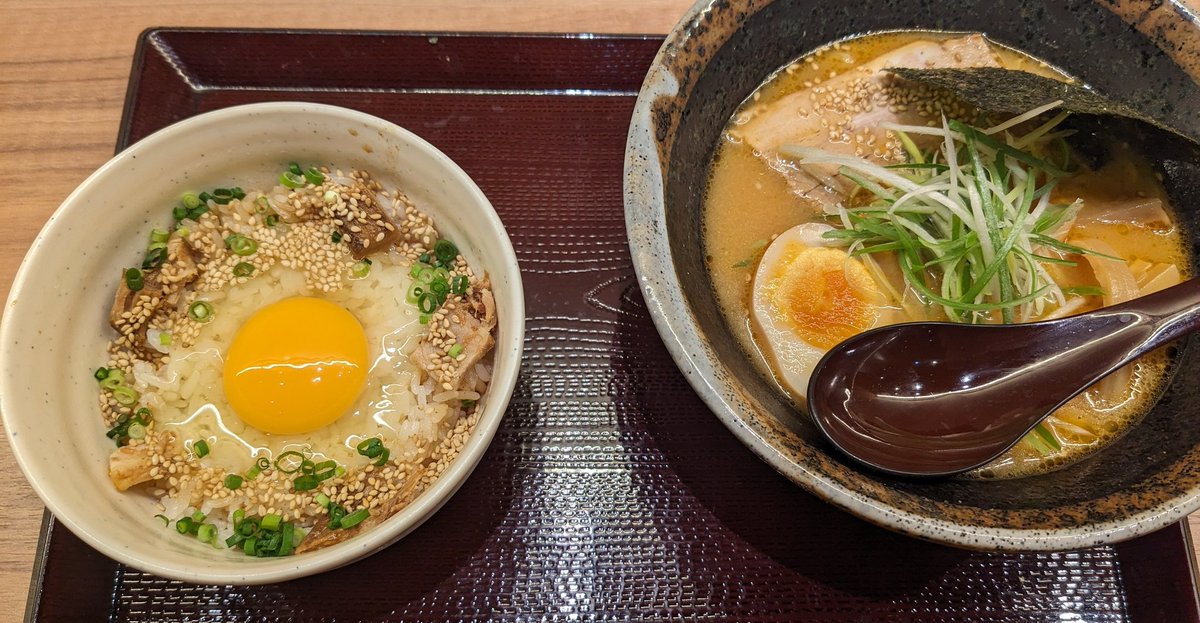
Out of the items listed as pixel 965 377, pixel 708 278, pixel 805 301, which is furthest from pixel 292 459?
pixel 965 377

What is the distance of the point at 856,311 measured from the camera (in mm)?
1374

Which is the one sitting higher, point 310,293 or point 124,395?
point 310,293

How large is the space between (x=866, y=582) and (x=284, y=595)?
117 cm

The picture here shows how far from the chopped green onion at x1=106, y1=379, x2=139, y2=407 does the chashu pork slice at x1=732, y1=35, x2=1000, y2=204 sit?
142cm

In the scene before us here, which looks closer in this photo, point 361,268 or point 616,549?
point 616,549

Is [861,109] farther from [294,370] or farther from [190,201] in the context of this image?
[190,201]

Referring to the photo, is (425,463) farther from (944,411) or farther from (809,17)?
(809,17)

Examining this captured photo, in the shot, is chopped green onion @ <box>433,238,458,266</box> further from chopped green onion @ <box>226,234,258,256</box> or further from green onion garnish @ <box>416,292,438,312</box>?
chopped green onion @ <box>226,234,258,256</box>

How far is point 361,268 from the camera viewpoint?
1482mm

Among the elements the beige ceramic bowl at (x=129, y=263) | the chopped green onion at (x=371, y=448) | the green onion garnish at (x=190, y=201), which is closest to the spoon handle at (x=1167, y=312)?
the beige ceramic bowl at (x=129, y=263)

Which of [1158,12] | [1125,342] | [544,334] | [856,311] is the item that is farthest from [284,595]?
[1158,12]

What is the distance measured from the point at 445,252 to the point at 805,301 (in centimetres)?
79

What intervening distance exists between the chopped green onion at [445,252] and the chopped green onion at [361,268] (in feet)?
0.54

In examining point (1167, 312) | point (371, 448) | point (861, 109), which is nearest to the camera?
point (1167, 312)
